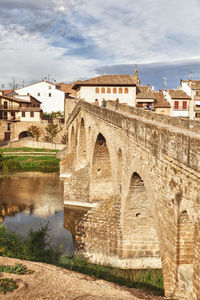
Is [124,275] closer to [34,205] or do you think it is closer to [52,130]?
[34,205]

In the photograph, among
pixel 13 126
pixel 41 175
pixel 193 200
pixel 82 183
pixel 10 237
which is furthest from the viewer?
pixel 13 126

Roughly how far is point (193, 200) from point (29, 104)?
2261 inches

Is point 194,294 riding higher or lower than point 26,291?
higher

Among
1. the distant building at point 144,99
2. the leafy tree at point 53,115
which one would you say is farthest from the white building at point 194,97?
the leafy tree at point 53,115

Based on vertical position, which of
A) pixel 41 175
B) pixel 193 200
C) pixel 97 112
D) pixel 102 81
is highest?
pixel 102 81

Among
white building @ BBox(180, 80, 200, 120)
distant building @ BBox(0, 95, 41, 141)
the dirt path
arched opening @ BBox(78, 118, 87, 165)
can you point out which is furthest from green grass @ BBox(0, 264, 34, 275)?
distant building @ BBox(0, 95, 41, 141)

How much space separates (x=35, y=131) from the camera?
55344 millimetres

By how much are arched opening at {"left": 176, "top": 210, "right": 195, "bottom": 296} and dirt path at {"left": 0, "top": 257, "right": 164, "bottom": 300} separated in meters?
1.99

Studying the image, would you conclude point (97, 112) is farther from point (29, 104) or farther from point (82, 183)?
point (29, 104)

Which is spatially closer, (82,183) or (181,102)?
(82,183)

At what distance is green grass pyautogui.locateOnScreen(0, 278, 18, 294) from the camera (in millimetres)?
8535

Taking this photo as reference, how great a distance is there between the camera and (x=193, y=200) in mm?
6520

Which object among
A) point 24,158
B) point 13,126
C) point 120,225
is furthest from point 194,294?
point 13,126

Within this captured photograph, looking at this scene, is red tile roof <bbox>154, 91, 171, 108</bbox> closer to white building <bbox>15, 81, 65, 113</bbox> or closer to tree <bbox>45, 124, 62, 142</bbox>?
tree <bbox>45, 124, 62, 142</bbox>
